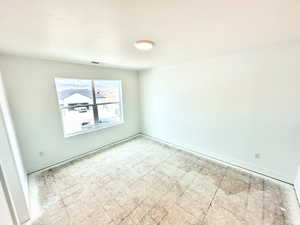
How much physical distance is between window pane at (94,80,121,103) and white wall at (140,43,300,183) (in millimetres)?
1359

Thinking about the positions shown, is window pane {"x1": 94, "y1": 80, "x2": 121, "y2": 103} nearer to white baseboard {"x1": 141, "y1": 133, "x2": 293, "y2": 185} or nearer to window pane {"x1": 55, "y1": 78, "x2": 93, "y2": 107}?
window pane {"x1": 55, "y1": 78, "x2": 93, "y2": 107}

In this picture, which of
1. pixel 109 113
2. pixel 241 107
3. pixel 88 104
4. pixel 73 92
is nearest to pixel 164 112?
pixel 109 113

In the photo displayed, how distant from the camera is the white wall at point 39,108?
87.4 inches

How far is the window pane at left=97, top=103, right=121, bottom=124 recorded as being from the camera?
359 cm

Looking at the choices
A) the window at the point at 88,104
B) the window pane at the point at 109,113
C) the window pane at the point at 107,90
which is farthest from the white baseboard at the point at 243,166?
the window pane at the point at 107,90

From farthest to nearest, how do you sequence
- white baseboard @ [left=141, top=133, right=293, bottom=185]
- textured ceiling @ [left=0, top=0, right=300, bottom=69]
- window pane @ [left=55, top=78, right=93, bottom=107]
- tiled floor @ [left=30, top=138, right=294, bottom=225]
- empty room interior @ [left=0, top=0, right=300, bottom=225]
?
window pane @ [left=55, top=78, right=93, bottom=107], white baseboard @ [left=141, top=133, right=293, bottom=185], tiled floor @ [left=30, top=138, right=294, bottom=225], empty room interior @ [left=0, top=0, right=300, bottom=225], textured ceiling @ [left=0, top=0, right=300, bottom=69]

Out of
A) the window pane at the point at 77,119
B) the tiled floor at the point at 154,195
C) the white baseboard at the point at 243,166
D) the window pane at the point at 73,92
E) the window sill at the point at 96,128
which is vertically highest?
the window pane at the point at 73,92

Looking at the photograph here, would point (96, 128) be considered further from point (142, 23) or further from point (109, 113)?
point (142, 23)

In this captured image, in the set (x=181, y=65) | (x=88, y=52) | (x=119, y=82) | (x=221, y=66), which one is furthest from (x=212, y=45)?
(x=119, y=82)

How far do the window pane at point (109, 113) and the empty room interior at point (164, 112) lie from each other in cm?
3

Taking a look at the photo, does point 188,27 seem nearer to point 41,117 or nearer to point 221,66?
point 221,66

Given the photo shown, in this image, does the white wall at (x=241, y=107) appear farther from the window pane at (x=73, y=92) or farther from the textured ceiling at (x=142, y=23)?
the window pane at (x=73, y=92)

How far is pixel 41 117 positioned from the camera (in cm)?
253

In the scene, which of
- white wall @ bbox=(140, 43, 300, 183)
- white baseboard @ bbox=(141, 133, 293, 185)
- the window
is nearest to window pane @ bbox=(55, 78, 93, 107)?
the window
